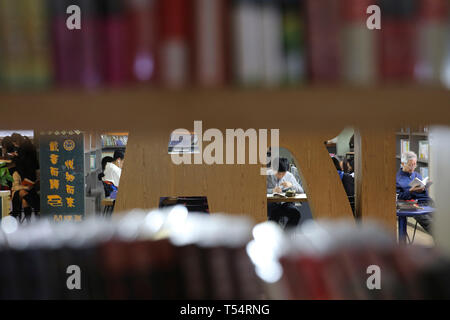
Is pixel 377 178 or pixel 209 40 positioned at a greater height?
pixel 209 40

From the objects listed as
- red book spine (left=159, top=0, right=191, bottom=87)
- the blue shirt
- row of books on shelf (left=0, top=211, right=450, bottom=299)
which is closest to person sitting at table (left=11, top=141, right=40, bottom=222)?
the blue shirt

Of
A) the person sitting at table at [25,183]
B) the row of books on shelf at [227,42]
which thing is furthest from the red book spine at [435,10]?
the person sitting at table at [25,183]

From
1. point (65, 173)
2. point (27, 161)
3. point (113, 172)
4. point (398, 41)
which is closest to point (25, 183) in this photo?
point (27, 161)

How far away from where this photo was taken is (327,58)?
0.69 meters

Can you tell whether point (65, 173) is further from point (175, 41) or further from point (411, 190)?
point (175, 41)

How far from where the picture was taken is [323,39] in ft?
2.26

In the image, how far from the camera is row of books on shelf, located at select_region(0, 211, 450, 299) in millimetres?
888

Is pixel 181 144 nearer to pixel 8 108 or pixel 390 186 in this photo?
pixel 390 186

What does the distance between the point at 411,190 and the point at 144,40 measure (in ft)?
17.1

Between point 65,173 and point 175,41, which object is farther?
point 65,173

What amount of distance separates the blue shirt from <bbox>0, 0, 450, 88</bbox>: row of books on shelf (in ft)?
16.3

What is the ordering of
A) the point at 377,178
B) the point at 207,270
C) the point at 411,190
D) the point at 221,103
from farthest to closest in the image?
the point at 411,190 < the point at 377,178 < the point at 207,270 < the point at 221,103

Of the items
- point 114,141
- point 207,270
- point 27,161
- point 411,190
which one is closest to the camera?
point 207,270

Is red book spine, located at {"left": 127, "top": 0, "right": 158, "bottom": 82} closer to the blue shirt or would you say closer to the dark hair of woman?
the blue shirt
